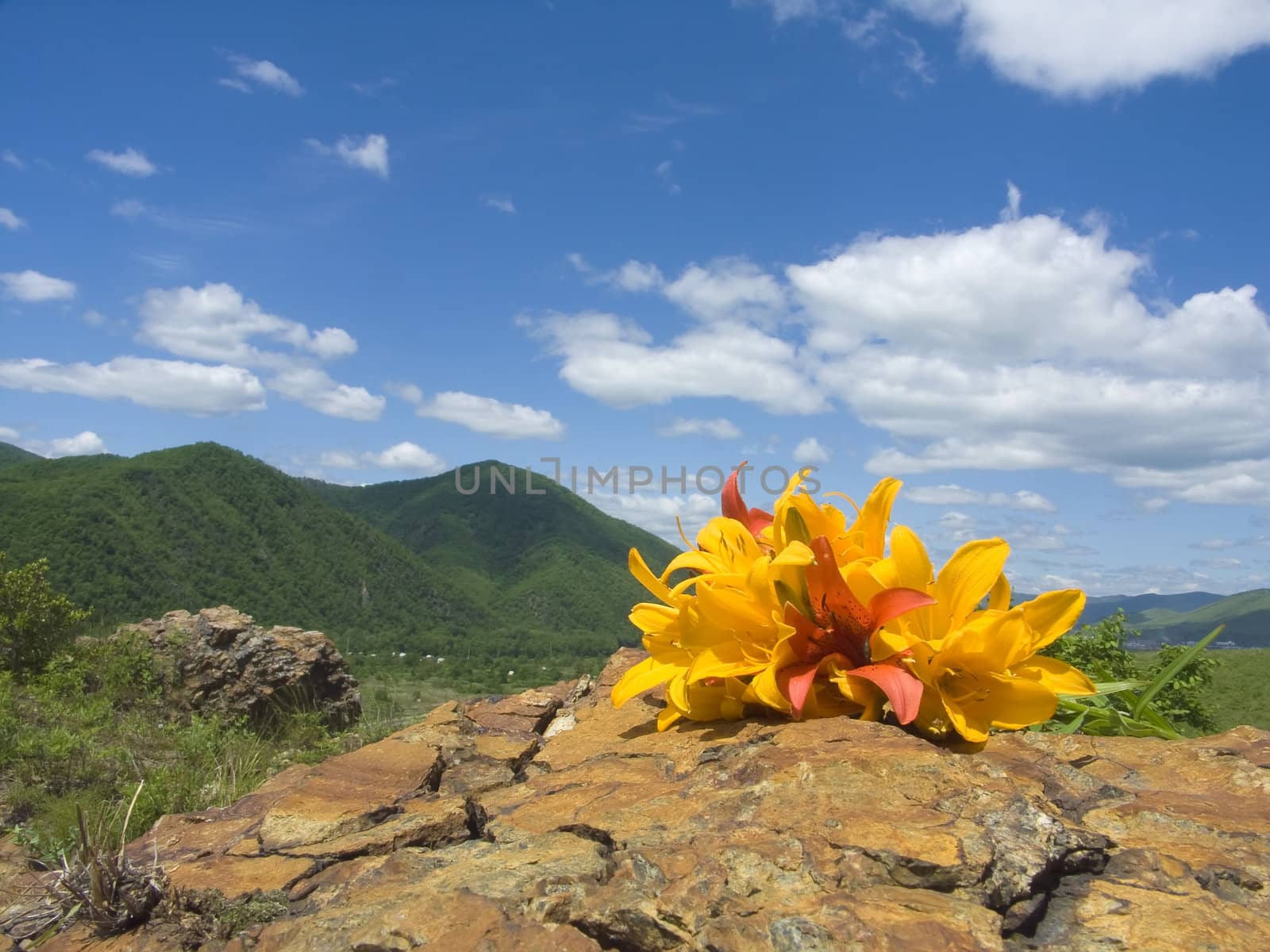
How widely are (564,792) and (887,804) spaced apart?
89 centimetres

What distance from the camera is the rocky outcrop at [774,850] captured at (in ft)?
4.89

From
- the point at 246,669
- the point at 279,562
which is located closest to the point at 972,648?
the point at 246,669

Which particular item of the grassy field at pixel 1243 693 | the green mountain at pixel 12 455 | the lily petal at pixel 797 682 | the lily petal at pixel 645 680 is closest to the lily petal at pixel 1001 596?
the lily petal at pixel 797 682

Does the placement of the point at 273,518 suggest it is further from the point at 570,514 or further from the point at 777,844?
the point at 777,844

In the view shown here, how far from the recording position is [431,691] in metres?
16.8

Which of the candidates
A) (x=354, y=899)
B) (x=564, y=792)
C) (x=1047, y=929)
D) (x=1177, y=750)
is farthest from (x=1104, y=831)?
(x=354, y=899)

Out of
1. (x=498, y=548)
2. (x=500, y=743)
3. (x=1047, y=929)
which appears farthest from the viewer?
(x=498, y=548)

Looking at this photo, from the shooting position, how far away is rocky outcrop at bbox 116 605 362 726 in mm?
10742

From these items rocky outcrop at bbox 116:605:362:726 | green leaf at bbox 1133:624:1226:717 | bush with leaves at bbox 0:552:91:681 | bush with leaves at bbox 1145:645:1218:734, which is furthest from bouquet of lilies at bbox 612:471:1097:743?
bush with leaves at bbox 0:552:91:681

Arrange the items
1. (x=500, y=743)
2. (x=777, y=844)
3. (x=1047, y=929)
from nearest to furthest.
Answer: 1. (x=1047, y=929)
2. (x=777, y=844)
3. (x=500, y=743)

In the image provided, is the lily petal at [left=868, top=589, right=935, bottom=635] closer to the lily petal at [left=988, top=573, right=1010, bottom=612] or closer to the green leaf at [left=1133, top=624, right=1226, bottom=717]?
the lily petal at [left=988, top=573, right=1010, bottom=612]

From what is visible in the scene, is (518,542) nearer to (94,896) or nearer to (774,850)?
(94,896)

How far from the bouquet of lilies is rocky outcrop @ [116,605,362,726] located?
932cm

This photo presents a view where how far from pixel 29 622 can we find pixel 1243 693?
18024 mm
